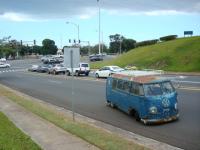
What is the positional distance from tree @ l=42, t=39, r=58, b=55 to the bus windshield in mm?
167694

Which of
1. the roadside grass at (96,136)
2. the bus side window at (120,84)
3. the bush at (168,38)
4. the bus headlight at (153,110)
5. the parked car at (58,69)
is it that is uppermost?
the bush at (168,38)

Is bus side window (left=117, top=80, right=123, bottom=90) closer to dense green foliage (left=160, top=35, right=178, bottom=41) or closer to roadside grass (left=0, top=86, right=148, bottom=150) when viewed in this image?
roadside grass (left=0, top=86, right=148, bottom=150)

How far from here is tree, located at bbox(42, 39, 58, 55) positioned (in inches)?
7205

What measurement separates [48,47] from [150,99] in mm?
170791

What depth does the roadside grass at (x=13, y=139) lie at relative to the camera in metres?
11.3

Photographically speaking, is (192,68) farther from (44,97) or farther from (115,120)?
(115,120)

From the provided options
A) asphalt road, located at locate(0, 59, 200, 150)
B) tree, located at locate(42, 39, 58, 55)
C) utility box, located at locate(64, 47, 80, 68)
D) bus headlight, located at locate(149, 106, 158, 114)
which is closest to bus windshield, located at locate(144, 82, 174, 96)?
bus headlight, located at locate(149, 106, 158, 114)

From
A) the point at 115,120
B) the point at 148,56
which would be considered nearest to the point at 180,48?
the point at 148,56

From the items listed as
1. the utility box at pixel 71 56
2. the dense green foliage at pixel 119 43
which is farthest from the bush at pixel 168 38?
the dense green foliage at pixel 119 43

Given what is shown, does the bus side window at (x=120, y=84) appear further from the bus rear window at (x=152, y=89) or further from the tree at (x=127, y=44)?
the tree at (x=127, y=44)

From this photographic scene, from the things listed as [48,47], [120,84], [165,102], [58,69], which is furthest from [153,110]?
[48,47]

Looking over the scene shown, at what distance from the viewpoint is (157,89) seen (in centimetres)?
1625

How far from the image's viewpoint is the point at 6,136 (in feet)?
42.2

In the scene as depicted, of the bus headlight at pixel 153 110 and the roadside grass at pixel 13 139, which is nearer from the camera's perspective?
the roadside grass at pixel 13 139
